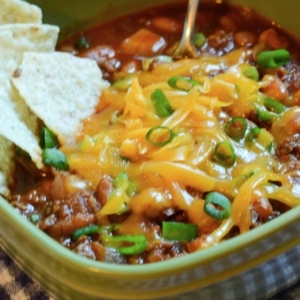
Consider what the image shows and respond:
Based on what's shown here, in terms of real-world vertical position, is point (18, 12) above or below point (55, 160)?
above

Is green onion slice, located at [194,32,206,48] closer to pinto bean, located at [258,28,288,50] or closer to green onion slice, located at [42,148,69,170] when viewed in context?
pinto bean, located at [258,28,288,50]

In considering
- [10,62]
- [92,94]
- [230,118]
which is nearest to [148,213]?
[230,118]

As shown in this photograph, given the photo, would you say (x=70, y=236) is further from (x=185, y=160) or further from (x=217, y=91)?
(x=217, y=91)

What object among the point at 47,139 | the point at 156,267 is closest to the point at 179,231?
the point at 156,267

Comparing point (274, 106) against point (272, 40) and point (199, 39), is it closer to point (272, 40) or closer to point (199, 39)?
point (272, 40)

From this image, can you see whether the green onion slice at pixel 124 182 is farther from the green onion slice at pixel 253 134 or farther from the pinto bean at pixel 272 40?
the pinto bean at pixel 272 40
